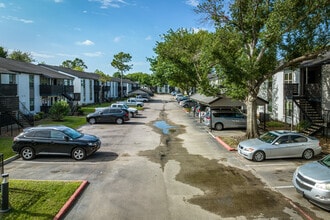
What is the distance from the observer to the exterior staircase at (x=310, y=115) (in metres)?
22.2

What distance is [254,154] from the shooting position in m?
15.1

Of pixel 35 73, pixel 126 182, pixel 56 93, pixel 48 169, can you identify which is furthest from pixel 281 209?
pixel 56 93

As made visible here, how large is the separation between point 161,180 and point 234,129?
16050 mm

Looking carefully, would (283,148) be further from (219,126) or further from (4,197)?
(4,197)

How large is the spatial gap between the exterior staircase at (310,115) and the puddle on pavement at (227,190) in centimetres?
1108

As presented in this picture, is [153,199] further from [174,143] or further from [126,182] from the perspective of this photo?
[174,143]

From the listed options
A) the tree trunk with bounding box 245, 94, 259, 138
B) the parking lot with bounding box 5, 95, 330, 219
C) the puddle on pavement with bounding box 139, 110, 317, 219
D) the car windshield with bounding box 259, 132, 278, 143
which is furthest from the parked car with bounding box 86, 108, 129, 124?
the car windshield with bounding box 259, 132, 278, 143

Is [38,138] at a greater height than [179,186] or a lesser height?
greater

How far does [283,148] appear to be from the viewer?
15242 mm

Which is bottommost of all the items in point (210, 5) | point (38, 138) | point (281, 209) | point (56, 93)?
point (281, 209)

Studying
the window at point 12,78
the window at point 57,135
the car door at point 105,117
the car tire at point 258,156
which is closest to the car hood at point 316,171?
the car tire at point 258,156

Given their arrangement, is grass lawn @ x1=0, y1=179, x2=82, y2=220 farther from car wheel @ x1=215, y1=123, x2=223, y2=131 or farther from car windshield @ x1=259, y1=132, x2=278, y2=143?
car wheel @ x1=215, y1=123, x2=223, y2=131

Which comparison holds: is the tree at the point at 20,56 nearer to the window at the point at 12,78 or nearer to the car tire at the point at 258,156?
the window at the point at 12,78

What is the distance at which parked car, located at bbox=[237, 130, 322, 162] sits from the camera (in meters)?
15.2
